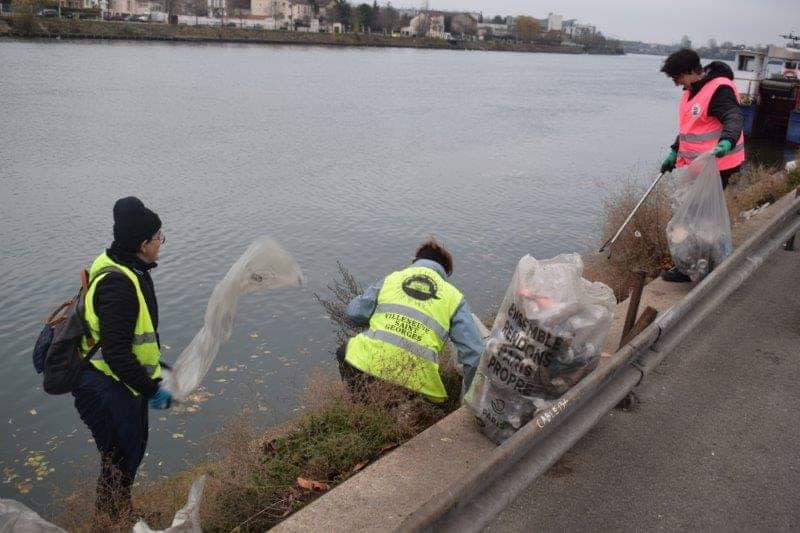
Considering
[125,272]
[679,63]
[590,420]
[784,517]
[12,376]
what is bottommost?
[12,376]

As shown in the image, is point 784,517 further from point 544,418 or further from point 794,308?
point 794,308

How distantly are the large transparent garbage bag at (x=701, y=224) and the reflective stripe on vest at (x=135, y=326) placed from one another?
146 inches

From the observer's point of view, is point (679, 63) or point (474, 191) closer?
point (679, 63)

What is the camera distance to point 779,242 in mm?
5270

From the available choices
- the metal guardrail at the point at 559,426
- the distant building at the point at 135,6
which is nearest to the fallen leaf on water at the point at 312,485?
the metal guardrail at the point at 559,426

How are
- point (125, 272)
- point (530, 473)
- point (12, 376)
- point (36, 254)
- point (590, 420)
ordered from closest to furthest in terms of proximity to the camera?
1. point (530, 473)
2. point (590, 420)
3. point (125, 272)
4. point (12, 376)
5. point (36, 254)

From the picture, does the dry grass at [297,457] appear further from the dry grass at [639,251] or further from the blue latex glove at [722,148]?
the dry grass at [639,251]

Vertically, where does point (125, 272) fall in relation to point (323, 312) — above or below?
above

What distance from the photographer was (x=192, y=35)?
2921 inches

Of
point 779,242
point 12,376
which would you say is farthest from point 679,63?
point 12,376

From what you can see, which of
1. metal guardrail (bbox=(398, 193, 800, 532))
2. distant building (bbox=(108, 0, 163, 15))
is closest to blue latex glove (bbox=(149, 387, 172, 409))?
metal guardrail (bbox=(398, 193, 800, 532))

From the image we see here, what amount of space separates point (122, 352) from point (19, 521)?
0.81m

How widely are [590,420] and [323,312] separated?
6070 mm

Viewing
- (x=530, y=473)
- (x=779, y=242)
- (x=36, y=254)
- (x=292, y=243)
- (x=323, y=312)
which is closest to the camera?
(x=530, y=473)
